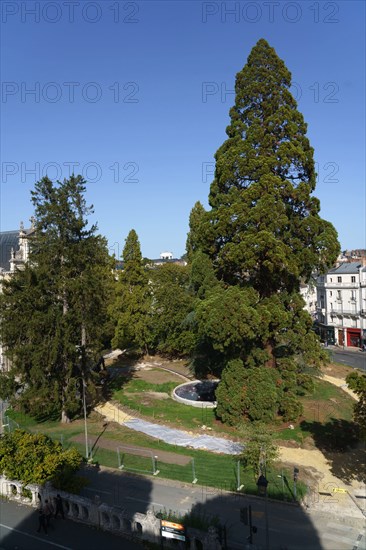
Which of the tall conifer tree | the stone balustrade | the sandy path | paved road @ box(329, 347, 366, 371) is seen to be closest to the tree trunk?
the sandy path

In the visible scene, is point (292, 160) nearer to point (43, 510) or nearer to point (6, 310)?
point (6, 310)

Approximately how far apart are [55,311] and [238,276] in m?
12.7

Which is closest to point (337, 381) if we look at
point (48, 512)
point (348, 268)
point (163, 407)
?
point (163, 407)

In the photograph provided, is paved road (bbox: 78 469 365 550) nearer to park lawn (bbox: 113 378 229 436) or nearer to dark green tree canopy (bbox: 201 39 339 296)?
park lawn (bbox: 113 378 229 436)

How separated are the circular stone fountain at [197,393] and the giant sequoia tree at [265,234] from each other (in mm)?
5288

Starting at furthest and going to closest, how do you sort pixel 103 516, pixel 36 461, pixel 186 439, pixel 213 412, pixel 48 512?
pixel 213 412 → pixel 186 439 → pixel 36 461 → pixel 48 512 → pixel 103 516

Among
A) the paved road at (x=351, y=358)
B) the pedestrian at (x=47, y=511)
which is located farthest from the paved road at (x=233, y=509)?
the paved road at (x=351, y=358)

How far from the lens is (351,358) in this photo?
53.6 metres

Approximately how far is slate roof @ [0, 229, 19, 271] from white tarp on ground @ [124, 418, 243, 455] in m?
31.5

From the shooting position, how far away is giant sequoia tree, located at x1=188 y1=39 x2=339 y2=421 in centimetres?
2689

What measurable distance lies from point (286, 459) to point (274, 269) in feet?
36.4

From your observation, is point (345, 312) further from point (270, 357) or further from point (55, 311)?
point (55, 311)

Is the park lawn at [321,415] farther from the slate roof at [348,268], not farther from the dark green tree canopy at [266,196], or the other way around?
the slate roof at [348,268]

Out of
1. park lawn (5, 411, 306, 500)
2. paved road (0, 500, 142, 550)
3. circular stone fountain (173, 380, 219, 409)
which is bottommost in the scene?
park lawn (5, 411, 306, 500)
